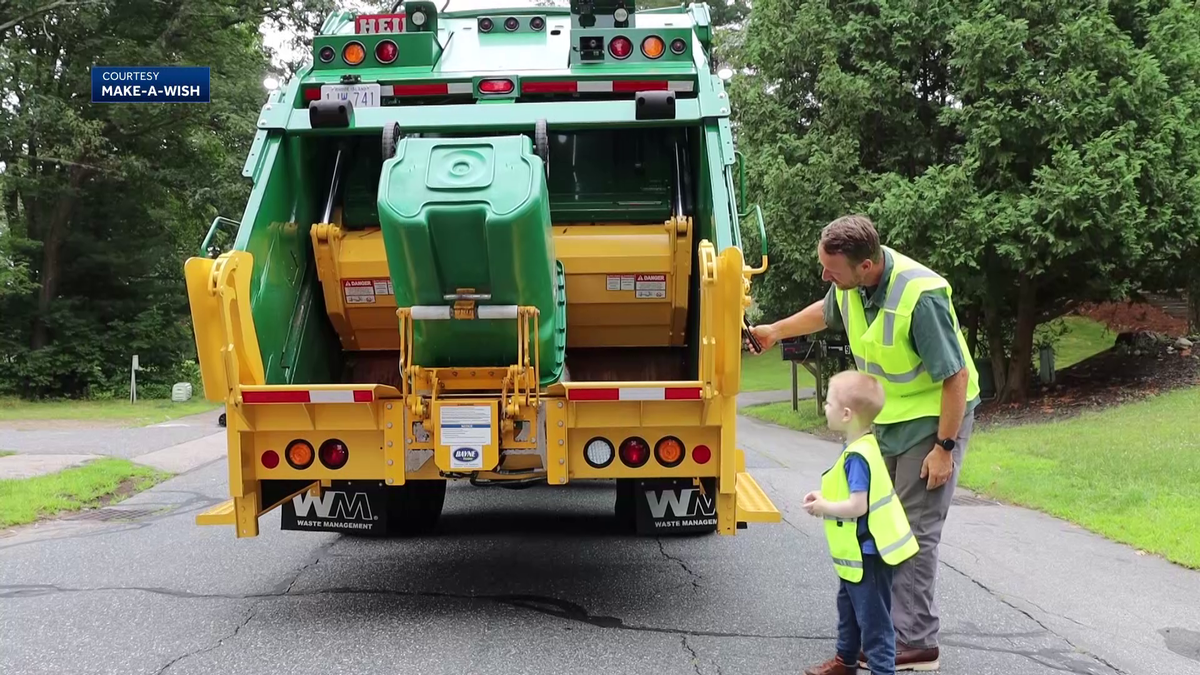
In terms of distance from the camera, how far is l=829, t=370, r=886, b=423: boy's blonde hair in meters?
3.09

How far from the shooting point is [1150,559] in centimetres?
579

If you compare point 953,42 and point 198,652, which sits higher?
point 953,42

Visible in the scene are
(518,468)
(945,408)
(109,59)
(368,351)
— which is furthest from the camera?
(109,59)

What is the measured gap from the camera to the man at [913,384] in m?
3.42

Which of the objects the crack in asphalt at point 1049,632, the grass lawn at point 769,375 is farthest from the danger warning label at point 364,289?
the grass lawn at point 769,375

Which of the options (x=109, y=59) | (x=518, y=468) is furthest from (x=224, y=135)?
(x=518, y=468)

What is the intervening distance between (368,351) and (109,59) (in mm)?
18114

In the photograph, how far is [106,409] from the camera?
18.3 meters

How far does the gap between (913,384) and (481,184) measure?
5.92ft

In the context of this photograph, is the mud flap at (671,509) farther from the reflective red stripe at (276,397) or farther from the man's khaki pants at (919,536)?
the reflective red stripe at (276,397)

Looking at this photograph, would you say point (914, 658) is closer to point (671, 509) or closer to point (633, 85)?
point (671, 509)

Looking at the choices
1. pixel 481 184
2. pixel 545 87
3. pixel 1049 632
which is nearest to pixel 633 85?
pixel 545 87

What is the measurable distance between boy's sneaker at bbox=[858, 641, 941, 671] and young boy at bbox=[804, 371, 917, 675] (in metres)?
0.45

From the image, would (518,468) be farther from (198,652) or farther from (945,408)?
(945,408)
